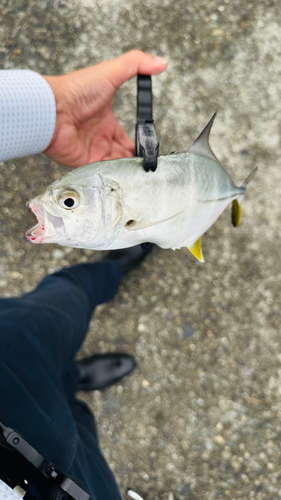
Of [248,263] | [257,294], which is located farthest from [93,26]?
[257,294]

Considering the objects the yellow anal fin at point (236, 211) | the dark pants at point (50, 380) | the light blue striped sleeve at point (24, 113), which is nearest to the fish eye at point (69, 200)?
the dark pants at point (50, 380)

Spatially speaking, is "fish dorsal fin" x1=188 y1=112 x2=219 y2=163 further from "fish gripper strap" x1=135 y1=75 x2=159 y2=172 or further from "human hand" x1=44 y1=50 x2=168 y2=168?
"human hand" x1=44 y1=50 x2=168 y2=168

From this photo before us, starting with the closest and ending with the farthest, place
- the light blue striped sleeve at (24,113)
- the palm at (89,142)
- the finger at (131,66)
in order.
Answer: the light blue striped sleeve at (24,113)
the finger at (131,66)
the palm at (89,142)

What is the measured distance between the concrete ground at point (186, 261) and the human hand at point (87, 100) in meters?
0.57

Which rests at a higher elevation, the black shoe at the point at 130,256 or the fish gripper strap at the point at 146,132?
the fish gripper strap at the point at 146,132

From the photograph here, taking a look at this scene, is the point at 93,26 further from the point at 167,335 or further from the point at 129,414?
the point at 129,414

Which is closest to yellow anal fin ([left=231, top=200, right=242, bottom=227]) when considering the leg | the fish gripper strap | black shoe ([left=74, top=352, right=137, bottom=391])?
the fish gripper strap

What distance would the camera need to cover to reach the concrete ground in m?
2.47

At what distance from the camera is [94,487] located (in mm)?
1572

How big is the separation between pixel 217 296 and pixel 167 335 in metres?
0.50

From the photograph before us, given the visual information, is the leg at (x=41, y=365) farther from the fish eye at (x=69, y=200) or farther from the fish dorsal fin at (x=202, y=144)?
the fish dorsal fin at (x=202, y=144)

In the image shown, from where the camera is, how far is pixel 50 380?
1.48m

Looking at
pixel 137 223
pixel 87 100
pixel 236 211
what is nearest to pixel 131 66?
pixel 87 100

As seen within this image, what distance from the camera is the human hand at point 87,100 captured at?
181 centimetres
